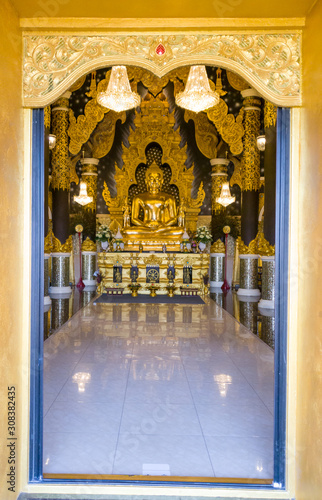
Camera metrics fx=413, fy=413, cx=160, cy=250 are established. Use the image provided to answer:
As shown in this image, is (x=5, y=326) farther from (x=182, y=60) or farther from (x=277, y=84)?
(x=277, y=84)

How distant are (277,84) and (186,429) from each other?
2.33 metres

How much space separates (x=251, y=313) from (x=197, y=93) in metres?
4.33

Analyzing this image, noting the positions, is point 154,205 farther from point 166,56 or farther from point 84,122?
point 166,56

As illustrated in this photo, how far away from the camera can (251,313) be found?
7816mm

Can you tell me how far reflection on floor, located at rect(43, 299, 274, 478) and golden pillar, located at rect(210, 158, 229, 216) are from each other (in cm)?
690

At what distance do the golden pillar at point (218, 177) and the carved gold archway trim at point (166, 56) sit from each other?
33.8 feet

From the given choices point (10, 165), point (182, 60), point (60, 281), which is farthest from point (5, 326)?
point (60, 281)

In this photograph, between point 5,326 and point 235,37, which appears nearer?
point 5,326

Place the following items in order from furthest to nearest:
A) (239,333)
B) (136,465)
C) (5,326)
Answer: (239,333)
(136,465)
(5,326)

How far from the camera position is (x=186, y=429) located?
116 inches

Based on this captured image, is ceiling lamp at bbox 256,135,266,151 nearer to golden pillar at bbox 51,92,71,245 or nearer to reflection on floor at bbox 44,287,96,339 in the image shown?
golden pillar at bbox 51,92,71,245

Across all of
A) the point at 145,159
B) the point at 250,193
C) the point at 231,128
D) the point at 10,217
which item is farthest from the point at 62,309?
the point at 145,159

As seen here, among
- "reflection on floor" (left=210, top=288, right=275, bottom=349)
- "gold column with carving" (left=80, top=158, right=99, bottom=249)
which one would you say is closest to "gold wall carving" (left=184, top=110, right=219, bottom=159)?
"gold column with carving" (left=80, top=158, right=99, bottom=249)

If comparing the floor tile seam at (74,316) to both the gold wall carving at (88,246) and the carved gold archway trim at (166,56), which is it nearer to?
the gold wall carving at (88,246)
